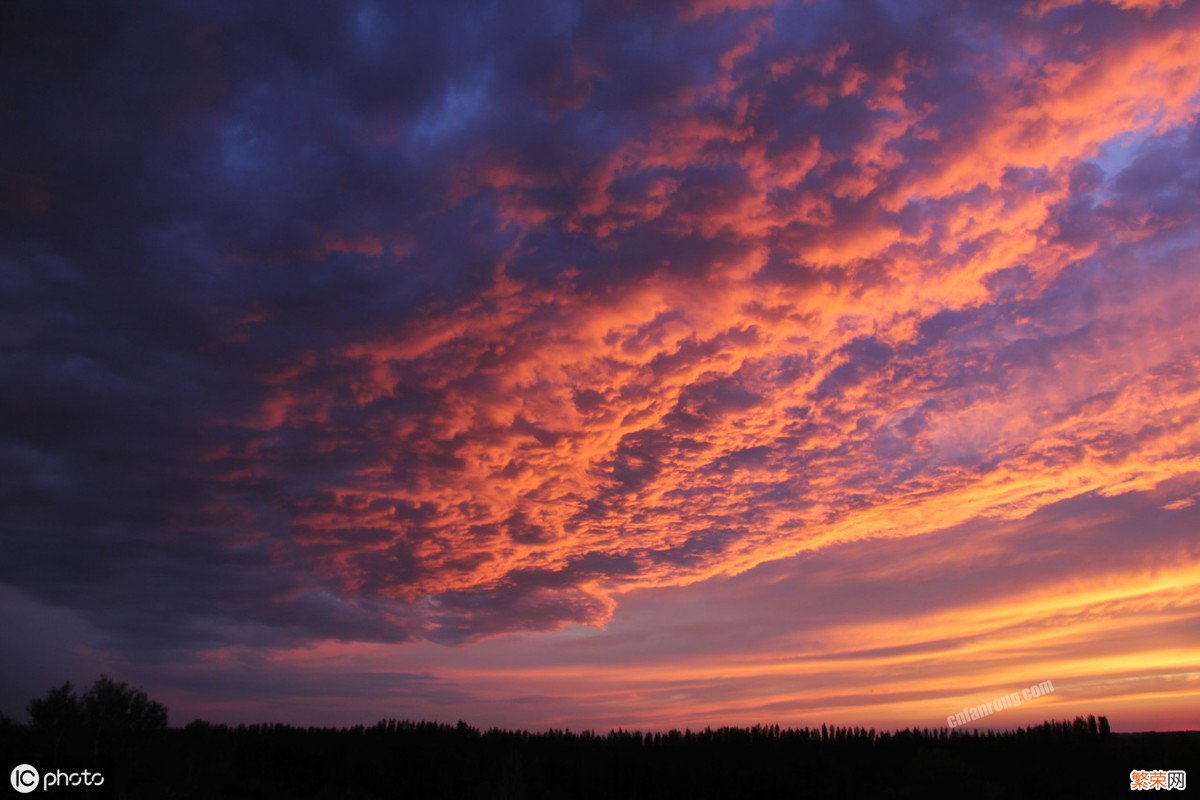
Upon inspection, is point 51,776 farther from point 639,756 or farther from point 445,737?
point 639,756

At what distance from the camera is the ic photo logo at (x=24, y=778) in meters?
25.5

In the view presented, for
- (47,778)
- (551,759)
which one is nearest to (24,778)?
(47,778)

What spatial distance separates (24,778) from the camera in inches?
1014

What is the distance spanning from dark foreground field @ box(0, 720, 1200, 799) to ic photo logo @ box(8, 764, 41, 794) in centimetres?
49

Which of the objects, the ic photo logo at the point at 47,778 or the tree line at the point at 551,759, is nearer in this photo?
the ic photo logo at the point at 47,778

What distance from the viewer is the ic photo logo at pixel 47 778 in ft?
83.9

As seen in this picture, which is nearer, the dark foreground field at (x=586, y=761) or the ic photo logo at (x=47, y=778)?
the ic photo logo at (x=47, y=778)

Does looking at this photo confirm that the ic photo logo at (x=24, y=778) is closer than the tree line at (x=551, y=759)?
Yes

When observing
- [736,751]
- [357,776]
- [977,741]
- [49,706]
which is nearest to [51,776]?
[49,706]

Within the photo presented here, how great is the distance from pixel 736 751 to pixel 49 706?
3133cm

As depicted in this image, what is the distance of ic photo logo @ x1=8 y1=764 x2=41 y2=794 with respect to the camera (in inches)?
1003

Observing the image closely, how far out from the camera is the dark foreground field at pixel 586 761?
2909 cm

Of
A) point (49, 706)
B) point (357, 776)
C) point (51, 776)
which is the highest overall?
point (49, 706)

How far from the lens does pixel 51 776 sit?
2705 centimetres
